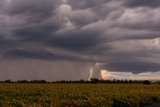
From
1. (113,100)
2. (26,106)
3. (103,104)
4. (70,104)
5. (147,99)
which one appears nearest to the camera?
(26,106)

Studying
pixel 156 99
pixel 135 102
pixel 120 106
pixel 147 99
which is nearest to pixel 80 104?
pixel 120 106

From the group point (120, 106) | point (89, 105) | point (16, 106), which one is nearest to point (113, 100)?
point (120, 106)

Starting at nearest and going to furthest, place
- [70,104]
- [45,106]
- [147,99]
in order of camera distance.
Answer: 1. [45,106]
2. [70,104]
3. [147,99]

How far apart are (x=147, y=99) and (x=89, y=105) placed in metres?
12.6

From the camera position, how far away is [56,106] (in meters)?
28.4

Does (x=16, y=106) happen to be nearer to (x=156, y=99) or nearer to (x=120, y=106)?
(x=120, y=106)

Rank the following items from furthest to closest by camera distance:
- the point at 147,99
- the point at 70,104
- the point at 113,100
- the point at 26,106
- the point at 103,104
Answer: the point at 147,99 → the point at 113,100 → the point at 103,104 → the point at 70,104 → the point at 26,106

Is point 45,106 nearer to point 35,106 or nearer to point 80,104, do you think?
point 35,106

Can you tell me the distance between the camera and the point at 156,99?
44.7m

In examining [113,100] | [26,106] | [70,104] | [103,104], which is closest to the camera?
[26,106]

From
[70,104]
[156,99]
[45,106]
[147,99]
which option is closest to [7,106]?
[45,106]

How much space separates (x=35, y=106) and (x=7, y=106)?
70.9 inches

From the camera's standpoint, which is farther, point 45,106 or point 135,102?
point 135,102

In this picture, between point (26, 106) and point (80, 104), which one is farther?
point (80, 104)
